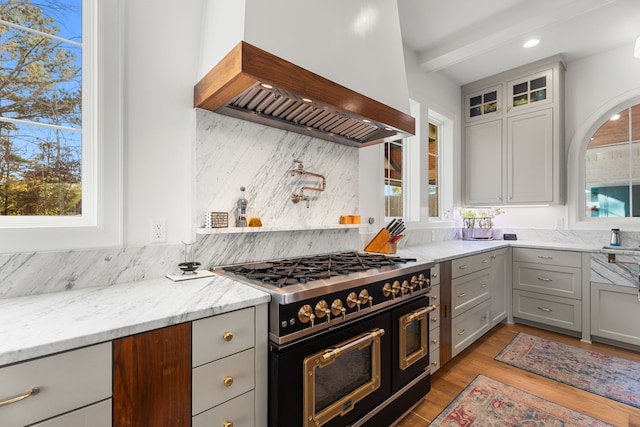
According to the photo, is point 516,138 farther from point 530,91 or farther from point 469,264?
point 469,264

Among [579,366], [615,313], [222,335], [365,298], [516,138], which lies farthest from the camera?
[516,138]

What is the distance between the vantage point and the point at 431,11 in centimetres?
254

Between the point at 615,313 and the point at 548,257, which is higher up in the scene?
the point at 548,257

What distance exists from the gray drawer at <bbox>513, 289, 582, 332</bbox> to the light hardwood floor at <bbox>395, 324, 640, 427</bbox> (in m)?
0.15

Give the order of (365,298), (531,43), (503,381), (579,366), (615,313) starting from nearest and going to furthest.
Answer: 1. (365,298)
2. (503,381)
3. (579,366)
4. (615,313)
5. (531,43)

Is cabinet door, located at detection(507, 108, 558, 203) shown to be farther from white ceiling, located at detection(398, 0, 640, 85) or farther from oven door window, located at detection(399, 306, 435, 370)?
oven door window, located at detection(399, 306, 435, 370)

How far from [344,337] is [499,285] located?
2.46m

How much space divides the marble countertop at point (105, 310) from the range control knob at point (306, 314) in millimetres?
160

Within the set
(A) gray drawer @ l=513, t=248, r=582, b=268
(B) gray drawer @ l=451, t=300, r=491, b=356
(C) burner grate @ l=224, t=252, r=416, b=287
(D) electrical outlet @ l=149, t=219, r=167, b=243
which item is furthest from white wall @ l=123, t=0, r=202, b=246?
(A) gray drawer @ l=513, t=248, r=582, b=268

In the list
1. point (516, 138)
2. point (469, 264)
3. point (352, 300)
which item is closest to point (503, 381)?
point (469, 264)

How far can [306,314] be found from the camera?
125 cm

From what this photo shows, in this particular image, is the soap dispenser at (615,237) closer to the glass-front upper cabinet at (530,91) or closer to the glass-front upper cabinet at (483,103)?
the glass-front upper cabinet at (530,91)

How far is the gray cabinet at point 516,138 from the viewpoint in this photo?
10.7ft

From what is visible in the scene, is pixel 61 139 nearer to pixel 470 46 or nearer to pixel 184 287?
pixel 184 287
